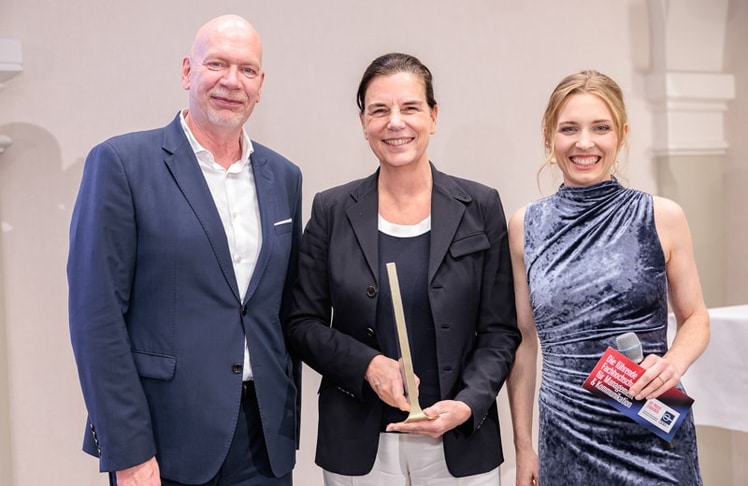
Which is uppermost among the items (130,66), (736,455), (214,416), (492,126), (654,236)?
(130,66)

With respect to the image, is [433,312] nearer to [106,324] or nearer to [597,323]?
[597,323]

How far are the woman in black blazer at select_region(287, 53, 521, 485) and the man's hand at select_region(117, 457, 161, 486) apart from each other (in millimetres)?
414

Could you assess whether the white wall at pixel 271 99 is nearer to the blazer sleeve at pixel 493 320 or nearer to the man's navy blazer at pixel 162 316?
the man's navy blazer at pixel 162 316

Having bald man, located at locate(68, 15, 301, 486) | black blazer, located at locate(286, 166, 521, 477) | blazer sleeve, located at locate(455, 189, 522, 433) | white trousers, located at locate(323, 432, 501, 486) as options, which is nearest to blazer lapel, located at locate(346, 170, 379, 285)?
black blazer, located at locate(286, 166, 521, 477)

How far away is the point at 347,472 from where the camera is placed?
1971mm

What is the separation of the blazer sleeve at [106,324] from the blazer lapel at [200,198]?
0.14 m

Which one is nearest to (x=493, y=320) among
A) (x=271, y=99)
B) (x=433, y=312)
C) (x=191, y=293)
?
(x=433, y=312)

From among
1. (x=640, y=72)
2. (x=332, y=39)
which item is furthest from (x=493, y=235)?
(x=640, y=72)

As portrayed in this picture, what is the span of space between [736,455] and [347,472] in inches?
117

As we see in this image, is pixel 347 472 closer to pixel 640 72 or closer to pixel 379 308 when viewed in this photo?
pixel 379 308

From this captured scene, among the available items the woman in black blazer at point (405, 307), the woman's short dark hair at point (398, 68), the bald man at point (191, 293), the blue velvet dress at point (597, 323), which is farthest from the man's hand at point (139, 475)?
the woman's short dark hair at point (398, 68)

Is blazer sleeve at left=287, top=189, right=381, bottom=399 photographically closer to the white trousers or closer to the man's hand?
the white trousers

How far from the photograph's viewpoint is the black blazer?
1963mm

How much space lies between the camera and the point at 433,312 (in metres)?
1.97
